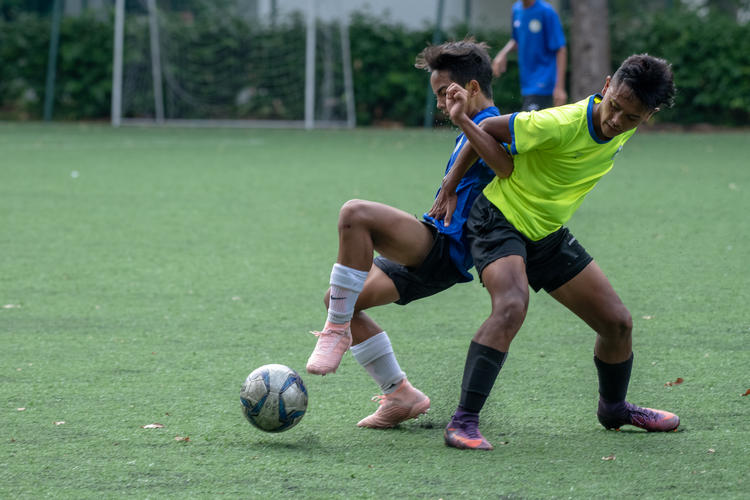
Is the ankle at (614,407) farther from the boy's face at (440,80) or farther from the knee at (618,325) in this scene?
the boy's face at (440,80)

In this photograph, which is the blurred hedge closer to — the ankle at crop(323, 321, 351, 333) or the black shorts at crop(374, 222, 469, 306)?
the black shorts at crop(374, 222, 469, 306)

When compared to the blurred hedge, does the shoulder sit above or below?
above

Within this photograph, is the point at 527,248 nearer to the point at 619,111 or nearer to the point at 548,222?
the point at 548,222

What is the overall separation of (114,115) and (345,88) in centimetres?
509

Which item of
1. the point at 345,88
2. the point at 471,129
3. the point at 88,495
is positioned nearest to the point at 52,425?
the point at 88,495

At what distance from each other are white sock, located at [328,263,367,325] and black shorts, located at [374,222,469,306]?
0.68ft

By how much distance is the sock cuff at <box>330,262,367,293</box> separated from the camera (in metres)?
3.75

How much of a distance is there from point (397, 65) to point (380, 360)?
1875cm

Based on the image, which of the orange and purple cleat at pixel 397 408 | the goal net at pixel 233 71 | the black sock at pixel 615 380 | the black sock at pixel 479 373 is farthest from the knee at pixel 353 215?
the goal net at pixel 233 71

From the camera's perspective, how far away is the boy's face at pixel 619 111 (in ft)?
11.8

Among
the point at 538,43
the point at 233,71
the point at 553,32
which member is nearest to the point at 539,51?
the point at 538,43

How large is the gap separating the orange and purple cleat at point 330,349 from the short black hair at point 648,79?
4.43ft

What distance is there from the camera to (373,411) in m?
4.31

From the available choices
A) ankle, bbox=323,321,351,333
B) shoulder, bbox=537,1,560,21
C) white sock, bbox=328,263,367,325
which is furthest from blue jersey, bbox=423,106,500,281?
shoulder, bbox=537,1,560,21
